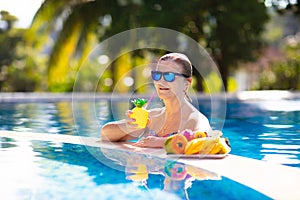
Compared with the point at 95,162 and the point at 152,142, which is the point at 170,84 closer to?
the point at 152,142

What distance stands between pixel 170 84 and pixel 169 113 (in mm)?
481

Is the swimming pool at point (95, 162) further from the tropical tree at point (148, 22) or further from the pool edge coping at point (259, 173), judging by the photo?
the tropical tree at point (148, 22)

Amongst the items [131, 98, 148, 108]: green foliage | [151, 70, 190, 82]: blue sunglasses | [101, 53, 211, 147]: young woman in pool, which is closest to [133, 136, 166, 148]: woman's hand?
[101, 53, 211, 147]: young woman in pool

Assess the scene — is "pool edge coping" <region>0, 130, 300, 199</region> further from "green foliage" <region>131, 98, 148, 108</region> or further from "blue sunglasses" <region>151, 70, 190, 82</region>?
"blue sunglasses" <region>151, 70, 190, 82</region>

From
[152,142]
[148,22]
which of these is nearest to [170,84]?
[152,142]

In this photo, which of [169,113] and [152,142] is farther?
[169,113]

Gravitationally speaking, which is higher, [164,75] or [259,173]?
[164,75]

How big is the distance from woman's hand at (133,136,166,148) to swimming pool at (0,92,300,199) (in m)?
0.47

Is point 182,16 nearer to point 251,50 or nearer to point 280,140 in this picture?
point 251,50

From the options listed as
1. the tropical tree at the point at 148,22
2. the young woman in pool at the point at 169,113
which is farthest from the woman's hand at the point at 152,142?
the tropical tree at the point at 148,22

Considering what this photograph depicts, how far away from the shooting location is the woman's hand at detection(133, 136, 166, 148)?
5980 mm

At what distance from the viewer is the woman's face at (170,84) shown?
5895mm

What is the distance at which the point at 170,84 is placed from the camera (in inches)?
233

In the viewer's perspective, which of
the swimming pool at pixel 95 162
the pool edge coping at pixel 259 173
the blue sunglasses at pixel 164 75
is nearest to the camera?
the pool edge coping at pixel 259 173
